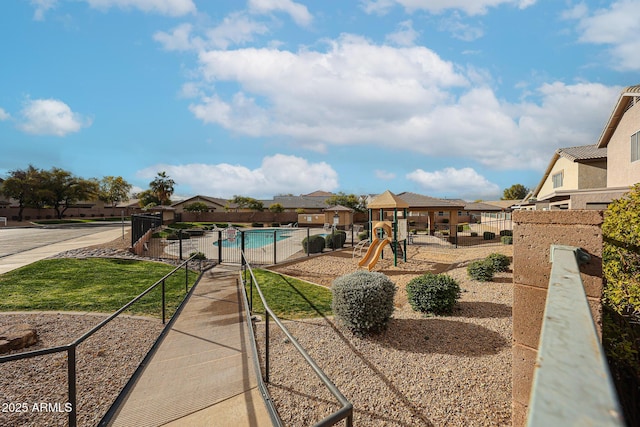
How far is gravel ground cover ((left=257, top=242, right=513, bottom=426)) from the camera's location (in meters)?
3.36

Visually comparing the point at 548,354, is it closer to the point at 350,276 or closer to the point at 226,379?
the point at 226,379

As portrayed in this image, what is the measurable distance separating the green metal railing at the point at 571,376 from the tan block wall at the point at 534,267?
1814 millimetres

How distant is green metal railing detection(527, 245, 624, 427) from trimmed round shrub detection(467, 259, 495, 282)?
8.78m

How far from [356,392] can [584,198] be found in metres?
13.0

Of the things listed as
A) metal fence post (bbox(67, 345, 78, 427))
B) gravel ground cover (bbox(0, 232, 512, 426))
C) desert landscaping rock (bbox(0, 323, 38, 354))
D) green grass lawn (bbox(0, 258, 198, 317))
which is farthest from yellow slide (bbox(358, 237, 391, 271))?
metal fence post (bbox(67, 345, 78, 427))

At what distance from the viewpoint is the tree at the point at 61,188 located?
143 feet

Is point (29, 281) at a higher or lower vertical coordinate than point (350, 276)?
lower

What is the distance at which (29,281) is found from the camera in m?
8.53

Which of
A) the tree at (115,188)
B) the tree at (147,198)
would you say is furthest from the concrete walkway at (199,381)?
the tree at (115,188)

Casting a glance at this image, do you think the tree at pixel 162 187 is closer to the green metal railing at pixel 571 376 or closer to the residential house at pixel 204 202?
the residential house at pixel 204 202

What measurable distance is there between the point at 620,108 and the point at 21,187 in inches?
2449

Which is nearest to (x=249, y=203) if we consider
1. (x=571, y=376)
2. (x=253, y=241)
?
(x=253, y=241)

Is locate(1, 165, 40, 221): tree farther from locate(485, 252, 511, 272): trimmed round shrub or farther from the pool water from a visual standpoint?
locate(485, 252, 511, 272): trimmed round shrub

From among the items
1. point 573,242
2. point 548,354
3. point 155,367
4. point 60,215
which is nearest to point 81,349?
point 155,367
